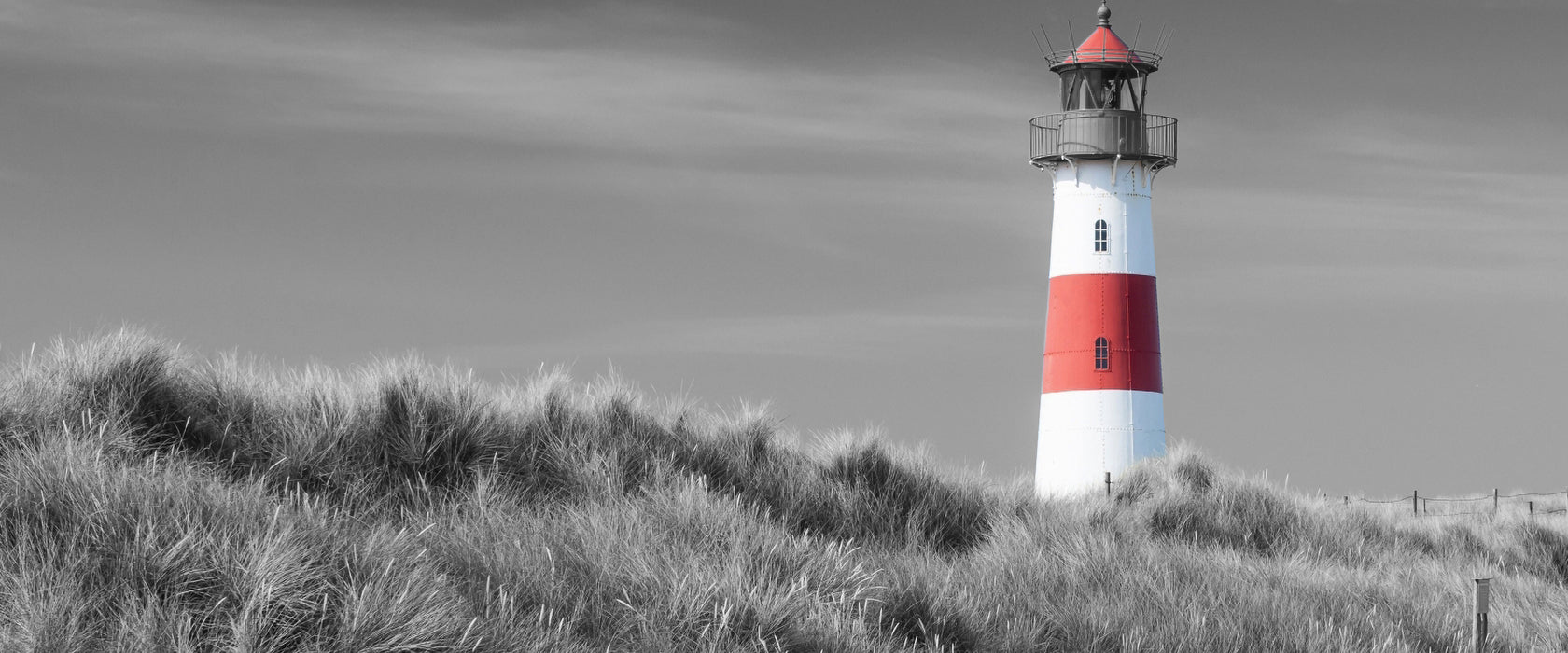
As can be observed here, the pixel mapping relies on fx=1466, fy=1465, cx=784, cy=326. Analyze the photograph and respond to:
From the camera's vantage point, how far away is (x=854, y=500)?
35.5 ft

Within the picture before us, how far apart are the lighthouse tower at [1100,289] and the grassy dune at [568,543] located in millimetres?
8142

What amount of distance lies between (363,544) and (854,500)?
514 centimetres

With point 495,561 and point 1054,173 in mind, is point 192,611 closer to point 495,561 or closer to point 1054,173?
point 495,561

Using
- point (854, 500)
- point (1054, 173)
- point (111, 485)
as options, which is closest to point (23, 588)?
point (111, 485)

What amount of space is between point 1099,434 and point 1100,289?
86.0 inches

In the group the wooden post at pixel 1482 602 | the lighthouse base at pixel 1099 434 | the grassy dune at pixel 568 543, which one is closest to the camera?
the grassy dune at pixel 568 543

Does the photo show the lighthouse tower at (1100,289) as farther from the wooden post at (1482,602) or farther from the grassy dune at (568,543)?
the wooden post at (1482,602)

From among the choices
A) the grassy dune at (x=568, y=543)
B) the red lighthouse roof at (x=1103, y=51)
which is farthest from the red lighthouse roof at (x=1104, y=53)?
the grassy dune at (x=568, y=543)

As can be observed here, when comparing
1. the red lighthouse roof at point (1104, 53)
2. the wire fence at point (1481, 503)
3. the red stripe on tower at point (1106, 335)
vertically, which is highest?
the red lighthouse roof at point (1104, 53)

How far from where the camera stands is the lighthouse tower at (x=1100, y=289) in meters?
22.0

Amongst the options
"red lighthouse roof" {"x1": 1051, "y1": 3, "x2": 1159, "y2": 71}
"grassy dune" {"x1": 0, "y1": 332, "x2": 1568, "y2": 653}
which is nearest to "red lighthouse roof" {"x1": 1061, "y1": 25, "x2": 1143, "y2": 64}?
"red lighthouse roof" {"x1": 1051, "y1": 3, "x2": 1159, "y2": 71}

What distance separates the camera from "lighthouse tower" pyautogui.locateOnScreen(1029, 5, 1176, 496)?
21984mm

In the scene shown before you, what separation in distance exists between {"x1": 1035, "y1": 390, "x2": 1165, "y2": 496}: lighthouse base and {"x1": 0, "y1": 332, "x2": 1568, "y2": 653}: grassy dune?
795cm

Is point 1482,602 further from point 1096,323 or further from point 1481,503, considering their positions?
point 1481,503
